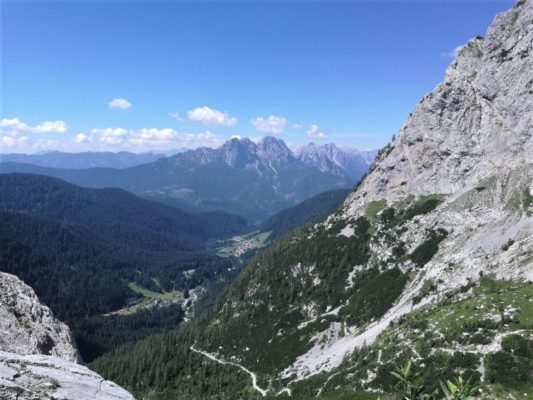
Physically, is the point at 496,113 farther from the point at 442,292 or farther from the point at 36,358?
the point at 36,358

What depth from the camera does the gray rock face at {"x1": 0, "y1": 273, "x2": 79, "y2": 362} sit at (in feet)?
109

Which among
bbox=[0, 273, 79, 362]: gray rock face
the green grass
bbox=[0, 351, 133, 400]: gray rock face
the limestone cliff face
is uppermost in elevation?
the limestone cliff face

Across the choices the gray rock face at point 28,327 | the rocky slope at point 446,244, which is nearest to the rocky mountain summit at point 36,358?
the gray rock face at point 28,327

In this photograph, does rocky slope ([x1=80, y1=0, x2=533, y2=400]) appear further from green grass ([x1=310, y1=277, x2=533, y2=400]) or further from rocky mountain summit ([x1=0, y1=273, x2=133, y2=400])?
rocky mountain summit ([x1=0, y1=273, x2=133, y2=400])

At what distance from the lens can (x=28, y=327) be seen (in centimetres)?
3531

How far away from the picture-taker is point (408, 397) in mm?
16406

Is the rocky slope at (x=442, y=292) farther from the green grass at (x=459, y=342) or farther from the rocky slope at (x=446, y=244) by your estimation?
the rocky slope at (x=446, y=244)

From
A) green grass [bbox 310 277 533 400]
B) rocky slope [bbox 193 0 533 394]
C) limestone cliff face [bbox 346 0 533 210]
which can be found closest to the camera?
green grass [bbox 310 277 533 400]

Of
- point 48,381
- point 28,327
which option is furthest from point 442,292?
point 48,381

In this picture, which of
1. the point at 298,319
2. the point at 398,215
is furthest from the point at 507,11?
the point at 298,319

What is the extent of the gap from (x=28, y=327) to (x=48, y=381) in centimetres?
1769

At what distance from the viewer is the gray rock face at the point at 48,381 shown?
18.9 metres

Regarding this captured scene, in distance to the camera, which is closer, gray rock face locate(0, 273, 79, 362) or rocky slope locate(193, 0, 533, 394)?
gray rock face locate(0, 273, 79, 362)

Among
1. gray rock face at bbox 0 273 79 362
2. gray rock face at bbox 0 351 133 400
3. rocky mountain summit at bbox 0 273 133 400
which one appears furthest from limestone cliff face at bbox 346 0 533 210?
gray rock face at bbox 0 351 133 400
